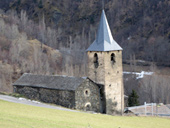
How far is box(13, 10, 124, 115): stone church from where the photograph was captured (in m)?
27.4

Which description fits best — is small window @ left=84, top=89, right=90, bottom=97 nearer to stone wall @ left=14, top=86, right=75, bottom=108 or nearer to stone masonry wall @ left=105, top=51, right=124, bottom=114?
stone wall @ left=14, top=86, right=75, bottom=108

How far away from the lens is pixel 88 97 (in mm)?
27906

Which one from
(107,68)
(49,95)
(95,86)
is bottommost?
(49,95)

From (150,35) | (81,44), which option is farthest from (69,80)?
(150,35)

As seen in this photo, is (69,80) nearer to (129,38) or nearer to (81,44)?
(81,44)

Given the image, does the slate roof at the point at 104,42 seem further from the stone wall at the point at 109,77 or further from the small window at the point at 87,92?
the small window at the point at 87,92

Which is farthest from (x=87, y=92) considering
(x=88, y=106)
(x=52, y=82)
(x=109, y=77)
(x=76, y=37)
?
(x=76, y=37)

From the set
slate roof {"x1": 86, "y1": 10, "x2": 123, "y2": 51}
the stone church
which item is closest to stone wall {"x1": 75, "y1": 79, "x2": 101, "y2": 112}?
the stone church

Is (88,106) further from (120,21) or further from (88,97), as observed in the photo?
(120,21)

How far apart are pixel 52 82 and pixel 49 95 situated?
1217 millimetres

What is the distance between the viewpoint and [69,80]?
28.3 meters

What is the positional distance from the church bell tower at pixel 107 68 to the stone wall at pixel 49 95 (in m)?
3.07

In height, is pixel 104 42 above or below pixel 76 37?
below

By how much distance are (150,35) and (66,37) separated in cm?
3195
